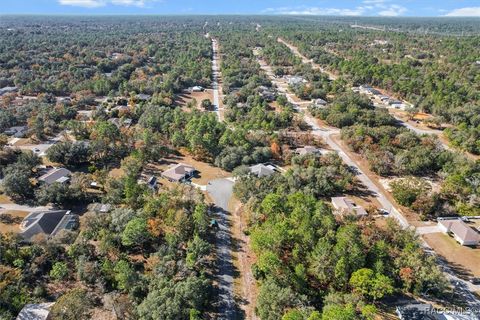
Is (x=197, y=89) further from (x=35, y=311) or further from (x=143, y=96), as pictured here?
(x=35, y=311)

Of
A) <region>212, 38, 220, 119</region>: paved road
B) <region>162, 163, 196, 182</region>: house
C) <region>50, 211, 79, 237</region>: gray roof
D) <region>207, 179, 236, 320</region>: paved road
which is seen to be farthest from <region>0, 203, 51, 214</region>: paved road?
<region>212, 38, 220, 119</region>: paved road

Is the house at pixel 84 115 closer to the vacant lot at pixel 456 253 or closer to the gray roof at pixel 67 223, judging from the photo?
the gray roof at pixel 67 223

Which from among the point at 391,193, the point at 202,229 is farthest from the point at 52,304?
the point at 391,193

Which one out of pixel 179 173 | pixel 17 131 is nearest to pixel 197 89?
→ pixel 17 131

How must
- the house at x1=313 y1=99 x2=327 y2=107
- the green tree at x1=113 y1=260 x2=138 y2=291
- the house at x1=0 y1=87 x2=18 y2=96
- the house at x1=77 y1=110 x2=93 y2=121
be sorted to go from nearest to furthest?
the green tree at x1=113 y1=260 x2=138 y2=291, the house at x1=77 y1=110 x2=93 y2=121, the house at x1=313 y1=99 x2=327 y2=107, the house at x1=0 y1=87 x2=18 y2=96


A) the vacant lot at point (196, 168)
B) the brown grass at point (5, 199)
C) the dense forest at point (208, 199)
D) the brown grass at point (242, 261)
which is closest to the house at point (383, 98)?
the dense forest at point (208, 199)

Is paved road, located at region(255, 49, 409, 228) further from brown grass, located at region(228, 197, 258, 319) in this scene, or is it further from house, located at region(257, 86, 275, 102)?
brown grass, located at region(228, 197, 258, 319)

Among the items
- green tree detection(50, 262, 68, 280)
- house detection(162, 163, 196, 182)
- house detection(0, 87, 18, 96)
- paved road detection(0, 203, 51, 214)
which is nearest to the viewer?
green tree detection(50, 262, 68, 280)
